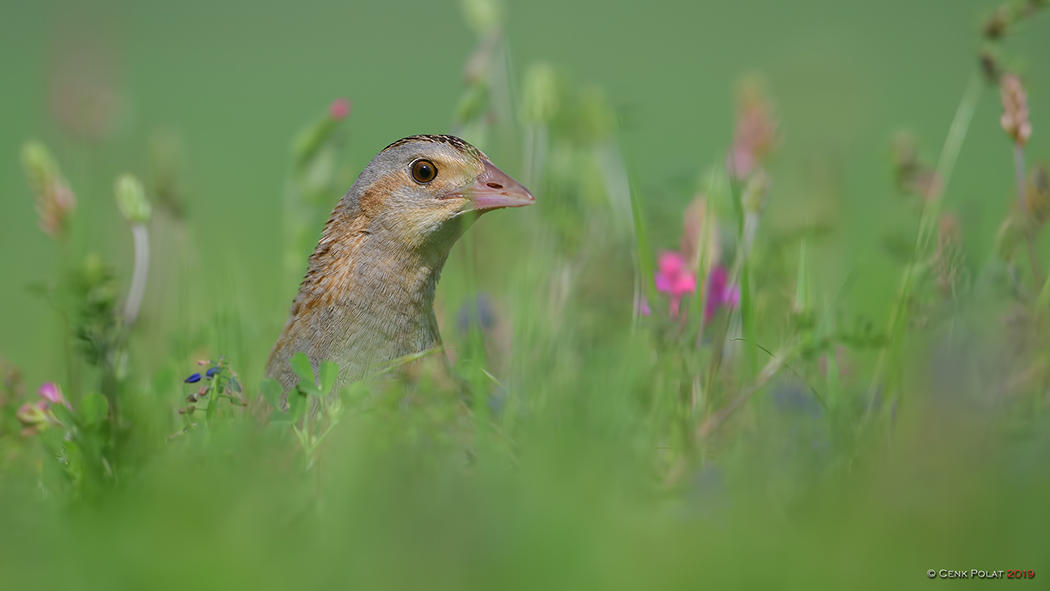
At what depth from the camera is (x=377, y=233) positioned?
316cm

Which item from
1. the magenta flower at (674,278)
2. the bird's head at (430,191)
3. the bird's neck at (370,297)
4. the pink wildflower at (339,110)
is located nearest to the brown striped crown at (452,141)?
the bird's head at (430,191)

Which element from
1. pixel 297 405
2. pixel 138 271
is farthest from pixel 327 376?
pixel 138 271

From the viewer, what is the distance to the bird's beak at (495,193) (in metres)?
3.11

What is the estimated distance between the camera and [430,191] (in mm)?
3184

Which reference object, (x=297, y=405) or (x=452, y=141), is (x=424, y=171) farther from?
(x=297, y=405)

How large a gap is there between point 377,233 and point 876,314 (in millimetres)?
1957

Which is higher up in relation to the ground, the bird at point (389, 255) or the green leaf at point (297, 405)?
the bird at point (389, 255)

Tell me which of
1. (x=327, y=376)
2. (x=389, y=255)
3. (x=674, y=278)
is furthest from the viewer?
(x=674, y=278)

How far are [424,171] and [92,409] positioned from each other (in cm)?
126

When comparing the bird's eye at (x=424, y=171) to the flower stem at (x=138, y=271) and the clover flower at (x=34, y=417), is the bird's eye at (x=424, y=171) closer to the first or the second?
the flower stem at (x=138, y=271)

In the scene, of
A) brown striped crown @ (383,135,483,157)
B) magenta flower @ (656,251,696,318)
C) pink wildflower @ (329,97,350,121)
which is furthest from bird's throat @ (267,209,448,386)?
magenta flower @ (656,251,696,318)

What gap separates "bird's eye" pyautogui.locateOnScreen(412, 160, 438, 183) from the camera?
3225 mm

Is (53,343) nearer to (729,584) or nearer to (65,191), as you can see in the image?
(65,191)

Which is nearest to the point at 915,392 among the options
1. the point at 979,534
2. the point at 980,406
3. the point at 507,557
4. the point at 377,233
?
the point at 980,406
